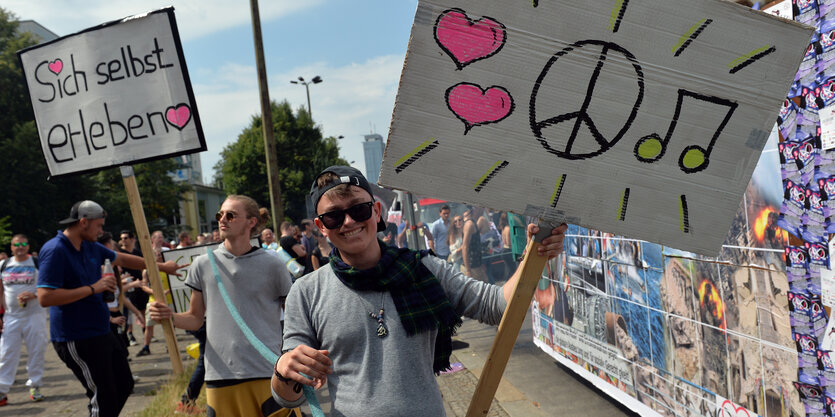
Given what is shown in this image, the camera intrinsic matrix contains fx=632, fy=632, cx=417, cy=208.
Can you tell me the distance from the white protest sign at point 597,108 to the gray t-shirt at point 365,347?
1.47 feet

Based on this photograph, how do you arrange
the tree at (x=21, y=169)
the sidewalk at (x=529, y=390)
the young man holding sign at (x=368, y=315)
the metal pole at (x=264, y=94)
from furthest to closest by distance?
the tree at (x=21, y=169) → the metal pole at (x=264, y=94) → the sidewalk at (x=529, y=390) → the young man holding sign at (x=368, y=315)

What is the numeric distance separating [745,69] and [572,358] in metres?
4.83

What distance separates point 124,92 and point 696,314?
3973 mm

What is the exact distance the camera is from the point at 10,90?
1246 inches

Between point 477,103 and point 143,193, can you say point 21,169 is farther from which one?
point 477,103

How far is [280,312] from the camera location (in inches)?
163

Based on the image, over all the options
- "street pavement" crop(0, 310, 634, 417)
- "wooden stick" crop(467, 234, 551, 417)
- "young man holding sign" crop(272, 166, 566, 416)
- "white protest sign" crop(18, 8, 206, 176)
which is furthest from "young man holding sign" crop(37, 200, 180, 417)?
"wooden stick" crop(467, 234, 551, 417)

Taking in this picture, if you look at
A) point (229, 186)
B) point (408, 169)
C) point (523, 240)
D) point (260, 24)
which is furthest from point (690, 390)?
point (229, 186)

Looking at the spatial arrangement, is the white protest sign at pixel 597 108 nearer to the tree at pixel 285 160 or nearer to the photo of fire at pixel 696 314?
the photo of fire at pixel 696 314

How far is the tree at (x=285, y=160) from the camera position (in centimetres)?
5322

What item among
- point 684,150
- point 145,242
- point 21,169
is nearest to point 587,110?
point 684,150

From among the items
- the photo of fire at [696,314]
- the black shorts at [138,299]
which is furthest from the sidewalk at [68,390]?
the photo of fire at [696,314]

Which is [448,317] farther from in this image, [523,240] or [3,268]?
[3,268]

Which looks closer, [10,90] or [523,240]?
[523,240]
